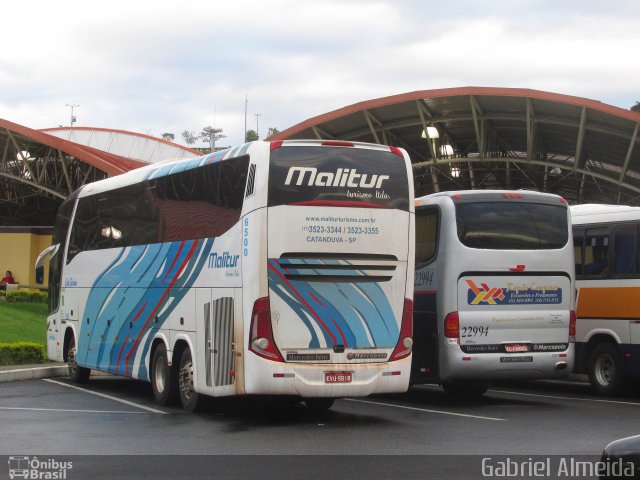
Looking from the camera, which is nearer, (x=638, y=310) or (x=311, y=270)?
(x=311, y=270)

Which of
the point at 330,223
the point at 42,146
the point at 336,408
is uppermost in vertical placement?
the point at 42,146

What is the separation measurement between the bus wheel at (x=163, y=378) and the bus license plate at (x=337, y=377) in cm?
306

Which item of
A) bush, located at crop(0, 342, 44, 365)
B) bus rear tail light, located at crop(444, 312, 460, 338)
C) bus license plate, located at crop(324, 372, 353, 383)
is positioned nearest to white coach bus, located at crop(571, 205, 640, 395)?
bus rear tail light, located at crop(444, 312, 460, 338)

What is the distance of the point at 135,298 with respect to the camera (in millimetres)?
17031

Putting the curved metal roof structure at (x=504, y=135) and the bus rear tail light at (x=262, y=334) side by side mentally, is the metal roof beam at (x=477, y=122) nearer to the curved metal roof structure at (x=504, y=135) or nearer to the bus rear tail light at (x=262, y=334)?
the curved metal roof structure at (x=504, y=135)

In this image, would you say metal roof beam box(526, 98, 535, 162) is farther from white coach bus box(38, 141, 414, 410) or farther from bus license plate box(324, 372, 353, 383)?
bus license plate box(324, 372, 353, 383)

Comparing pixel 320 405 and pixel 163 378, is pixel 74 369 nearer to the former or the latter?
pixel 163 378

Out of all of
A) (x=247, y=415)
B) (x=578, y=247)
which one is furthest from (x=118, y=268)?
(x=578, y=247)

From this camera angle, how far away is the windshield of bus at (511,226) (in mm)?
16391

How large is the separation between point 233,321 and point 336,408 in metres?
3.09

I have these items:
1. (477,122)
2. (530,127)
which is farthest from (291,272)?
(477,122)

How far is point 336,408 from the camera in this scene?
52.2ft

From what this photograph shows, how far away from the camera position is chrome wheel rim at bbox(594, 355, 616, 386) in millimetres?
18188

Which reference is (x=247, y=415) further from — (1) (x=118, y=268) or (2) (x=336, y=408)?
(1) (x=118, y=268)
